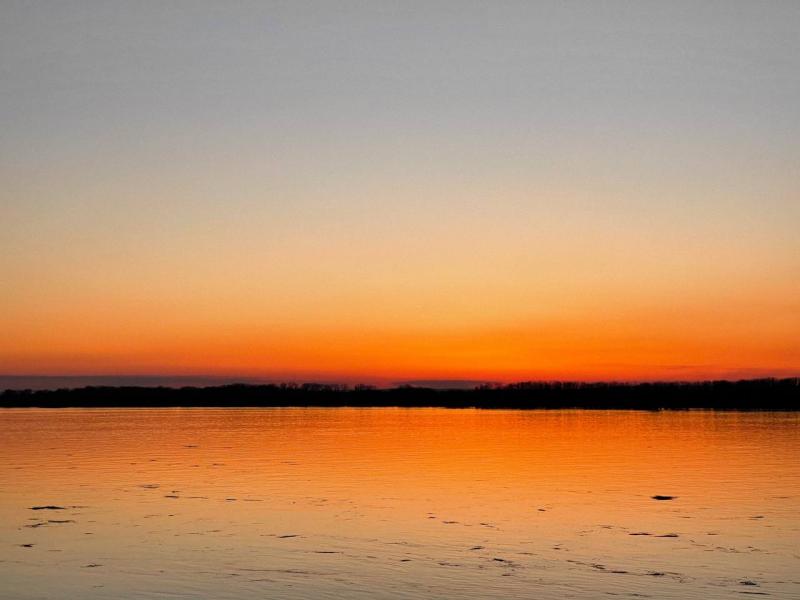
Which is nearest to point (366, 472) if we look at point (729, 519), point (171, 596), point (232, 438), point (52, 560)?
point (729, 519)

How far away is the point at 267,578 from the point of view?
52.2 feet

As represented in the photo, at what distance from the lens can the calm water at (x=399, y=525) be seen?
1552cm

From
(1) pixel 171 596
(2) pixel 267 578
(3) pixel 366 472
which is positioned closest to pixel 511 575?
(2) pixel 267 578

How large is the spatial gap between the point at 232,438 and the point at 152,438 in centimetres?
499

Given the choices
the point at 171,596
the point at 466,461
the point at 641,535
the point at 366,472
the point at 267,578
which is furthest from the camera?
the point at 466,461

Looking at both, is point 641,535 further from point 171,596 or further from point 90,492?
point 90,492

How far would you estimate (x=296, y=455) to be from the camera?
4316cm

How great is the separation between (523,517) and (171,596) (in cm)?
1043

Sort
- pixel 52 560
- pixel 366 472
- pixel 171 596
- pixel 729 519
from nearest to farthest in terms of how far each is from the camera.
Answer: pixel 171 596 < pixel 52 560 < pixel 729 519 < pixel 366 472

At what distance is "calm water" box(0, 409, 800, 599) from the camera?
50.9 feet

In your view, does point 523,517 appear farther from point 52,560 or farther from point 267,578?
point 52,560

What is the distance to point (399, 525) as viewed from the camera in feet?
70.9

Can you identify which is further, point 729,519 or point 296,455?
point 296,455

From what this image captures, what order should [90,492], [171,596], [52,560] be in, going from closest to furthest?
[171,596] → [52,560] → [90,492]
